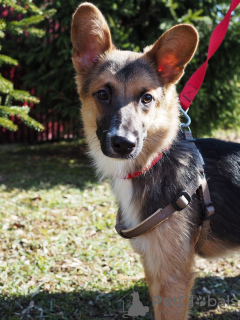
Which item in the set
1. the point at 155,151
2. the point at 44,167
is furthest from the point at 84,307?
the point at 44,167

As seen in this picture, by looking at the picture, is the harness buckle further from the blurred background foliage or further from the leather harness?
the blurred background foliage

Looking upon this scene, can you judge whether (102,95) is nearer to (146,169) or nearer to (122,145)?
(122,145)

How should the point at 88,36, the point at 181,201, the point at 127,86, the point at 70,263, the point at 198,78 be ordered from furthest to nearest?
the point at 70,263 < the point at 198,78 < the point at 88,36 < the point at 127,86 < the point at 181,201

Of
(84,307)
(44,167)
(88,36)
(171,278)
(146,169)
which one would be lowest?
(44,167)

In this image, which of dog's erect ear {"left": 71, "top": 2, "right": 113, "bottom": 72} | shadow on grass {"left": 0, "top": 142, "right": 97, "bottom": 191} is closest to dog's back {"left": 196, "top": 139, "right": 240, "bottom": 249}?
dog's erect ear {"left": 71, "top": 2, "right": 113, "bottom": 72}

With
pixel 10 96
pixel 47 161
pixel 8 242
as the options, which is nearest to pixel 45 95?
pixel 47 161

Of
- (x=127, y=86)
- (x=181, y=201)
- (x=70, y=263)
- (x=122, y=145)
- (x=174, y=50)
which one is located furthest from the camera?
(x=70, y=263)

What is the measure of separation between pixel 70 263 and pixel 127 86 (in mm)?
2303

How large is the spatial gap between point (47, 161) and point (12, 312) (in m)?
4.96

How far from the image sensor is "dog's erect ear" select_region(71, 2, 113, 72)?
279 cm

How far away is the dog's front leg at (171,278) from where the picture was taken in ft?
8.60

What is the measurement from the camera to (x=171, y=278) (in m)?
2.63

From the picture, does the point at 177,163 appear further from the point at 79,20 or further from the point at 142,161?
the point at 79,20

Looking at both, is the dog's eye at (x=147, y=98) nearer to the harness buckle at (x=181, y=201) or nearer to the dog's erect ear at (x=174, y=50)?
the dog's erect ear at (x=174, y=50)
